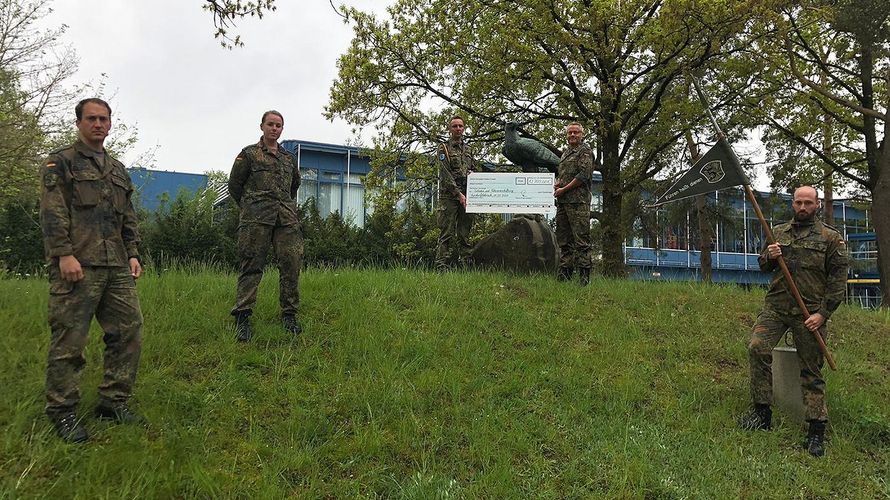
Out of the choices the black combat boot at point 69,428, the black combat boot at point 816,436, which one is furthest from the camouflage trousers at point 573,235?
the black combat boot at point 69,428

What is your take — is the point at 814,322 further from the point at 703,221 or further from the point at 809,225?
the point at 703,221

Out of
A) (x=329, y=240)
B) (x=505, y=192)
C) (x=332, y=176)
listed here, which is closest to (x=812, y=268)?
(x=505, y=192)

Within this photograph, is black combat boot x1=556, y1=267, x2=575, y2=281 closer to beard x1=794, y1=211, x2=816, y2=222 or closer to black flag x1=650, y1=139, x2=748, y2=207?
black flag x1=650, y1=139, x2=748, y2=207

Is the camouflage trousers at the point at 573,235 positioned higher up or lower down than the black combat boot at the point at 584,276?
higher up

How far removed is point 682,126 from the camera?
1425 cm

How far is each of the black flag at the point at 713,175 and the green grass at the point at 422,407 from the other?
1821mm

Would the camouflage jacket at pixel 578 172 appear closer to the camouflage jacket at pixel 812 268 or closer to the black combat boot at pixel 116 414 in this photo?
the camouflage jacket at pixel 812 268

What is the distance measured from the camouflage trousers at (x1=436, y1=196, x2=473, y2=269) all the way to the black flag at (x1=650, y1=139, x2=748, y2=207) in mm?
3551

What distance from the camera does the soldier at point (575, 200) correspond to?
822cm

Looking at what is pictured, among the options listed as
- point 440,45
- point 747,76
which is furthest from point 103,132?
point 747,76

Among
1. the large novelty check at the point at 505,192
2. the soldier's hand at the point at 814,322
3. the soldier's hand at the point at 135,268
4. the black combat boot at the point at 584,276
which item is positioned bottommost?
the soldier's hand at the point at 814,322

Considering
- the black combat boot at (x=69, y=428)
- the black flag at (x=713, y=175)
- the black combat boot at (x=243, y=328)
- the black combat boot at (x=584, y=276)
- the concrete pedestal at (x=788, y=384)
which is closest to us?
the black combat boot at (x=69, y=428)

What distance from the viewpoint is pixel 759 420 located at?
5.11 metres

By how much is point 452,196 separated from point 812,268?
511 cm
